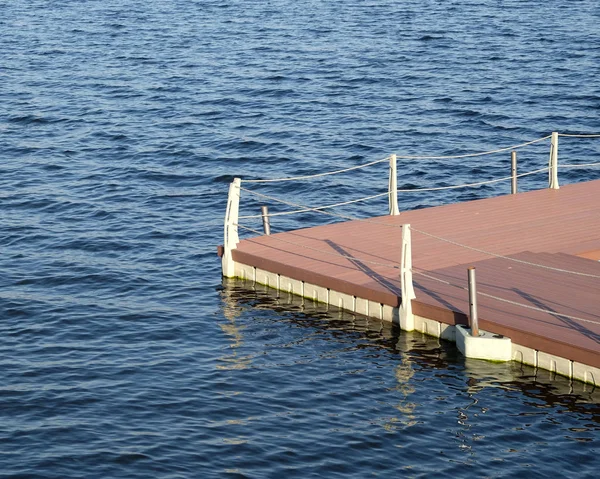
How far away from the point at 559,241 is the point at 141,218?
1066 centimetres

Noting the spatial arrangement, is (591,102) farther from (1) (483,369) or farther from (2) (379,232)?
(1) (483,369)

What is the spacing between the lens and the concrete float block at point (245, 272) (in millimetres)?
22734

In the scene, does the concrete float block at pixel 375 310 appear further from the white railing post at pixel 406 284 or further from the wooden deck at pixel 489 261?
the white railing post at pixel 406 284

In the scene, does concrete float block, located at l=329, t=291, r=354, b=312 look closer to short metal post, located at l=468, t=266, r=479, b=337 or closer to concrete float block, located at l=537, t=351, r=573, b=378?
short metal post, located at l=468, t=266, r=479, b=337

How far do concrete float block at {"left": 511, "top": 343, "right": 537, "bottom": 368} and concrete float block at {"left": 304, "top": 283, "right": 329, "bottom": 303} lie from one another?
4046 mm

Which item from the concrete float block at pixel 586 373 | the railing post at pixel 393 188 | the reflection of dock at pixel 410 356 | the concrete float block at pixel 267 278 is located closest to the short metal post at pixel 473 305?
the reflection of dock at pixel 410 356

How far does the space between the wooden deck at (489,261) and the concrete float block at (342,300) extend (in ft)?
0.48

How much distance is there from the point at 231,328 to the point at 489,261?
15.6 ft

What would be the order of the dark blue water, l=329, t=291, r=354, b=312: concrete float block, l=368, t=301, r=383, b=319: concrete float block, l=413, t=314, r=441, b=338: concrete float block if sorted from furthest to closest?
l=329, t=291, r=354, b=312: concrete float block < l=368, t=301, r=383, b=319: concrete float block < l=413, t=314, r=441, b=338: concrete float block < the dark blue water

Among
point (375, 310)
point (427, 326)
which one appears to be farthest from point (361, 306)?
point (427, 326)

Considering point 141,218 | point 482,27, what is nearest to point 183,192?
point 141,218

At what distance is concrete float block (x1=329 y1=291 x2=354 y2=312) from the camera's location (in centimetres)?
2088

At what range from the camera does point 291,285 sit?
71.8 ft

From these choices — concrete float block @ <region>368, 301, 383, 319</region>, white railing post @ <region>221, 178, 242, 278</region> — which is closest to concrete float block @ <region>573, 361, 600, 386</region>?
concrete float block @ <region>368, 301, 383, 319</region>
